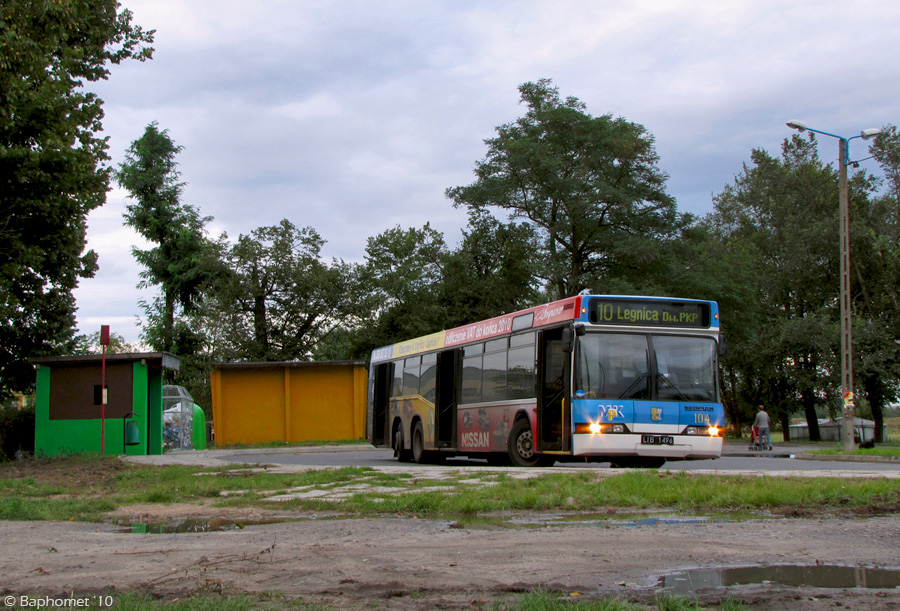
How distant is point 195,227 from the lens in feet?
174

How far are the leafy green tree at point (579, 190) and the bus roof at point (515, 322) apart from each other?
2126cm

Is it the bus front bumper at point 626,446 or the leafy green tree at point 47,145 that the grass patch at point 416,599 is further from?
the leafy green tree at point 47,145

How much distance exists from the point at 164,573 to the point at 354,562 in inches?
44.5

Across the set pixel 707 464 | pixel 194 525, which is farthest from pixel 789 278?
pixel 194 525

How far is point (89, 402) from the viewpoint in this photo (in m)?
22.9

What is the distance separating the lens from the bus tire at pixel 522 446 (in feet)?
52.4

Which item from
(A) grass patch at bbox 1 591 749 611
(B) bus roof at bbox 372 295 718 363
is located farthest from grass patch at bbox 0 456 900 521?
(A) grass patch at bbox 1 591 749 611

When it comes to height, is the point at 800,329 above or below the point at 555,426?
above

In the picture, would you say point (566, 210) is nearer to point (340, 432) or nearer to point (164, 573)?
point (340, 432)

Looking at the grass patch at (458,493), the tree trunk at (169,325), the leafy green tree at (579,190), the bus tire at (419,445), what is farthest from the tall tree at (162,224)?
the grass patch at (458,493)

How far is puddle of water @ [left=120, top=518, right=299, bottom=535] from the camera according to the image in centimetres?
779

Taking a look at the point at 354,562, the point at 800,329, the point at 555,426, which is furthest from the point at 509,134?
the point at 354,562

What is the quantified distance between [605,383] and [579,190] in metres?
29.2

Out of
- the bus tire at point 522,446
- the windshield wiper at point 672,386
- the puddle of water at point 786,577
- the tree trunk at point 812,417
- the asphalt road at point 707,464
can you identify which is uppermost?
the windshield wiper at point 672,386
